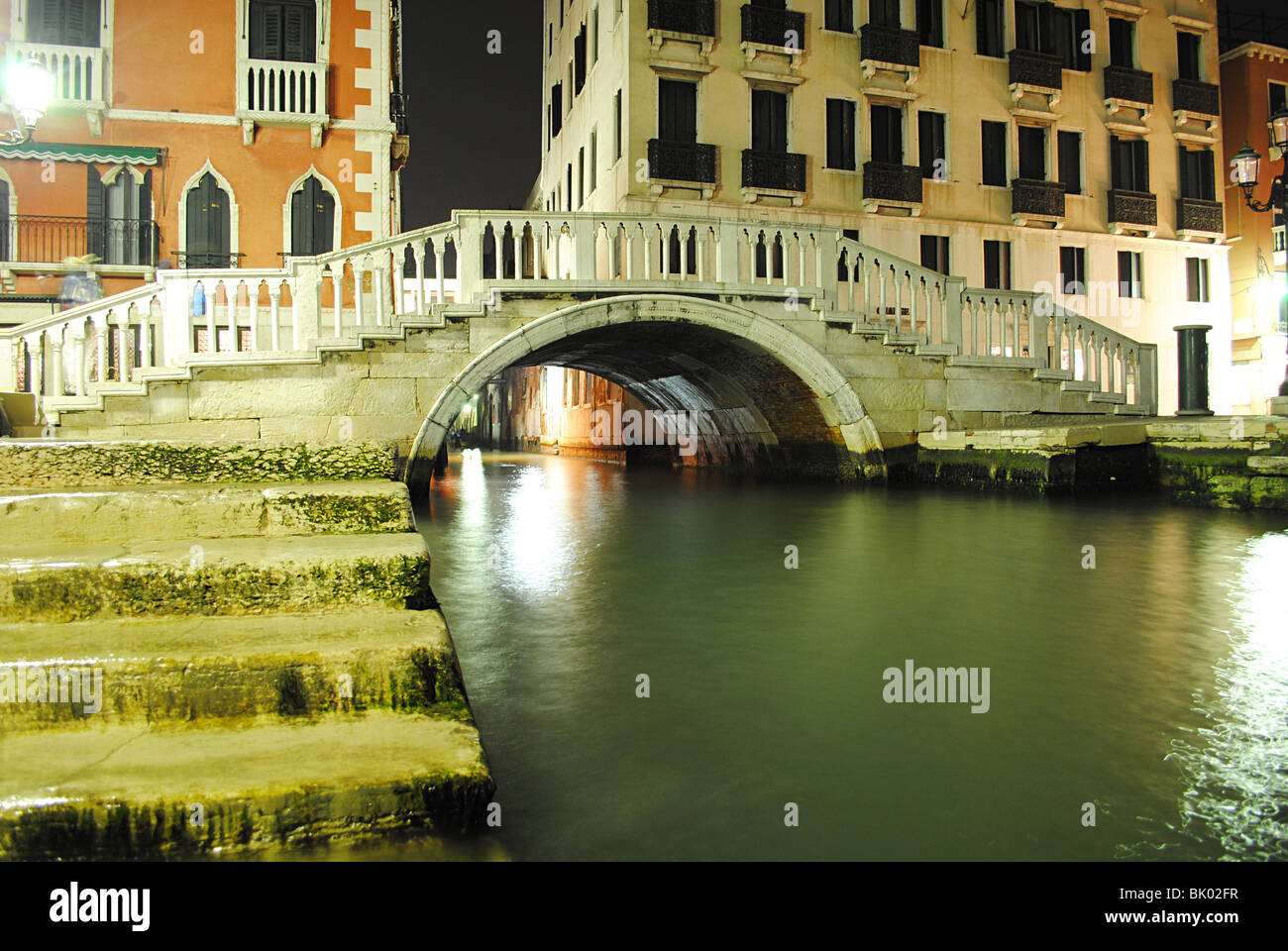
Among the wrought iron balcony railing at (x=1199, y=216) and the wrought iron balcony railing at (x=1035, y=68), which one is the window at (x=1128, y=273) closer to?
the wrought iron balcony railing at (x=1199, y=216)

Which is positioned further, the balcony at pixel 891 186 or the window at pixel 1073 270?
the window at pixel 1073 270

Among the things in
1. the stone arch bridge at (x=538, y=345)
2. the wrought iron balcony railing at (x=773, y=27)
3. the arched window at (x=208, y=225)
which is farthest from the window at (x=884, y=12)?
the arched window at (x=208, y=225)

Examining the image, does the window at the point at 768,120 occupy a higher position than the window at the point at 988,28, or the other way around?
the window at the point at 988,28

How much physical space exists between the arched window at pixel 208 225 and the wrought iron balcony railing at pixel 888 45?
11.3 meters

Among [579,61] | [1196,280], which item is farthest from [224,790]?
[1196,280]

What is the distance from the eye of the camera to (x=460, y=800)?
1630 mm

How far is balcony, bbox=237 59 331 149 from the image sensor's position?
13203mm

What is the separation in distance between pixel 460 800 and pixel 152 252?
13.7m

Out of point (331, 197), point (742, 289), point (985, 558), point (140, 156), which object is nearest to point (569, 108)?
point (331, 197)

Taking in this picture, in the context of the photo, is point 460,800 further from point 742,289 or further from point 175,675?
point 742,289

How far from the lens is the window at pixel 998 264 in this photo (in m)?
17.2

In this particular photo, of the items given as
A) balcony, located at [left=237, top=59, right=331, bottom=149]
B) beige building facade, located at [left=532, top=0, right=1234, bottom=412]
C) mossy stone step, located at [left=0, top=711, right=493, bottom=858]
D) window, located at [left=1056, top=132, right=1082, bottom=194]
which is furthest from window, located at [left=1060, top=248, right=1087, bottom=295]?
mossy stone step, located at [left=0, top=711, right=493, bottom=858]

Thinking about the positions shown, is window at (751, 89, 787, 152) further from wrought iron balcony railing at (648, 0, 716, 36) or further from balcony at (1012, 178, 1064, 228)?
balcony at (1012, 178, 1064, 228)

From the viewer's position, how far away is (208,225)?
43.3ft
